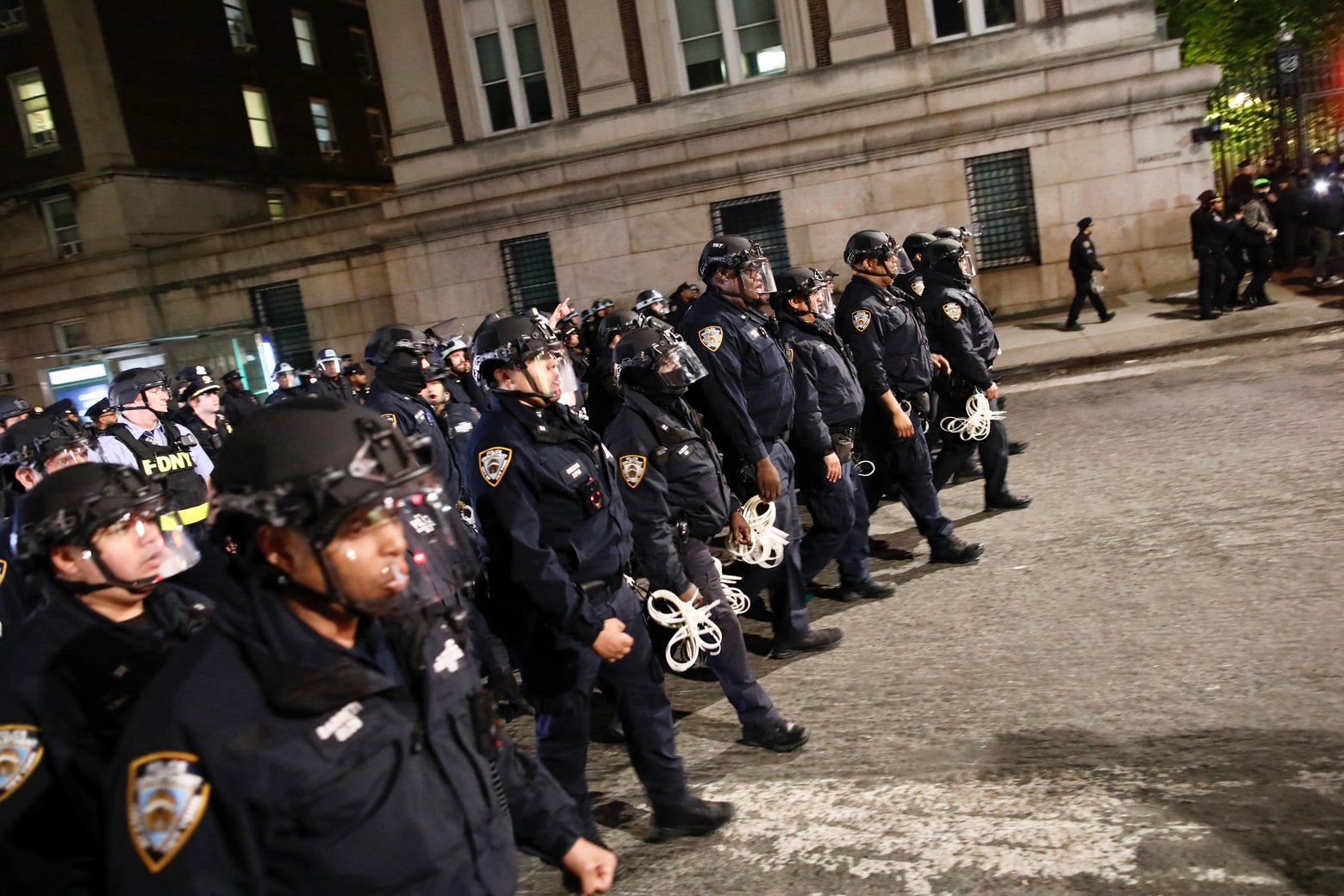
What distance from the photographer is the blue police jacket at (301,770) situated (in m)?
1.78

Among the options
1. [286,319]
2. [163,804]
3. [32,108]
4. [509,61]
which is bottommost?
[163,804]

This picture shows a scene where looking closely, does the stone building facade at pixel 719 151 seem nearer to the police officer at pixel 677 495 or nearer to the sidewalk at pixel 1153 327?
the sidewalk at pixel 1153 327

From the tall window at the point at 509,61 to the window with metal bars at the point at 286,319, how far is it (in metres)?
6.30

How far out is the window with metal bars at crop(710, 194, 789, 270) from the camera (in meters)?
19.2

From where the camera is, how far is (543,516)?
153 inches

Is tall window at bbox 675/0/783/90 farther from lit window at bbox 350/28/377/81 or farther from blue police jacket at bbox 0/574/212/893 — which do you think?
lit window at bbox 350/28/377/81

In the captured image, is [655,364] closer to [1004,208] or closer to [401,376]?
[401,376]

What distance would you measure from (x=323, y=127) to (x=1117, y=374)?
2949 cm

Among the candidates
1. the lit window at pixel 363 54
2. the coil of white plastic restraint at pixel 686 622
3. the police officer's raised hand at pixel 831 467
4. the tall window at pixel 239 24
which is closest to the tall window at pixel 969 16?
the police officer's raised hand at pixel 831 467

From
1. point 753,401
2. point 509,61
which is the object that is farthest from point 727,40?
point 753,401

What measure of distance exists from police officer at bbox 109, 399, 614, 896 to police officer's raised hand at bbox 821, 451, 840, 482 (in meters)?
4.25

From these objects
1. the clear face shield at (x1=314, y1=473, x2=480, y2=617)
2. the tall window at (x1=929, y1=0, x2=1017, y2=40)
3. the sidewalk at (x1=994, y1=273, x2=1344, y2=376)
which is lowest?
the sidewalk at (x1=994, y1=273, x2=1344, y2=376)

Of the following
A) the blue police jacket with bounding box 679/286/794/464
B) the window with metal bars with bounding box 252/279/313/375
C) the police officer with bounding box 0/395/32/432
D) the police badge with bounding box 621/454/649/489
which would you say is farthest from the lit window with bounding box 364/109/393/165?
the police badge with bounding box 621/454/649/489

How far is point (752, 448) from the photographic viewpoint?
568 centimetres
